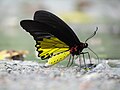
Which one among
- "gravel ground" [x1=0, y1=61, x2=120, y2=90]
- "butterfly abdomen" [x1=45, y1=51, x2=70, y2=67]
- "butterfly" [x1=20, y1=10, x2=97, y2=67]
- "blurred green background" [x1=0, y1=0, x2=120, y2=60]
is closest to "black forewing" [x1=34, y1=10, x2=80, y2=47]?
"butterfly" [x1=20, y1=10, x2=97, y2=67]

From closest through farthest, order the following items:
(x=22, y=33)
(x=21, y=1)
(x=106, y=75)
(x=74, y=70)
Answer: (x=106, y=75)
(x=74, y=70)
(x=22, y=33)
(x=21, y=1)

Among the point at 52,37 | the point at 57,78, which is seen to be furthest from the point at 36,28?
the point at 57,78

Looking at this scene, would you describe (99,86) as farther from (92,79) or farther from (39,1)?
(39,1)

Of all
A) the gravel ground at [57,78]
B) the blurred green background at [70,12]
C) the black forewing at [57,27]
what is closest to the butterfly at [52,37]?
the black forewing at [57,27]

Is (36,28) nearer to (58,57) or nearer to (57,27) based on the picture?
(57,27)

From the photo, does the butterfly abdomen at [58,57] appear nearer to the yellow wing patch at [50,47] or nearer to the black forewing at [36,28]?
the yellow wing patch at [50,47]

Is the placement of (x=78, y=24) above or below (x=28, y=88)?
above

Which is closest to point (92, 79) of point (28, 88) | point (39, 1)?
point (28, 88)
